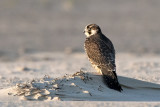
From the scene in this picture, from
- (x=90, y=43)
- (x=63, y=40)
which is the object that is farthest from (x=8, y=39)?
(x=90, y=43)

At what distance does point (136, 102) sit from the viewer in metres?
7.89

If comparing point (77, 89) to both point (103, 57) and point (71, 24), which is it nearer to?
point (103, 57)

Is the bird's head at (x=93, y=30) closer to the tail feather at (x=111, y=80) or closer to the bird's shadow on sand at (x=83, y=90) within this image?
the bird's shadow on sand at (x=83, y=90)

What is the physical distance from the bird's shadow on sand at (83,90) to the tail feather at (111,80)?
0.07m

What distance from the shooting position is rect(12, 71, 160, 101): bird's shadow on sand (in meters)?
7.94

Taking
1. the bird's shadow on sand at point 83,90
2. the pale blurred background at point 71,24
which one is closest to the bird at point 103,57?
the bird's shadow on sand at point 83,90

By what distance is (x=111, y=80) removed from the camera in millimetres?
8664

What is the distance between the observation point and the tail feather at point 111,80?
8.58 m

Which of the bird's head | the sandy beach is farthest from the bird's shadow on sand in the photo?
the bird's head

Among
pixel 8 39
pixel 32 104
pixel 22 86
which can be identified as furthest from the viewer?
pixel 8 39

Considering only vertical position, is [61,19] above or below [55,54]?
above

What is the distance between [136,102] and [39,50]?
9.94 meters

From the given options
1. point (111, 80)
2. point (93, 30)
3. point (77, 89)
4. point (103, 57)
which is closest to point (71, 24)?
point (93, 30)

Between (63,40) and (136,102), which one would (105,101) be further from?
(63,40)
